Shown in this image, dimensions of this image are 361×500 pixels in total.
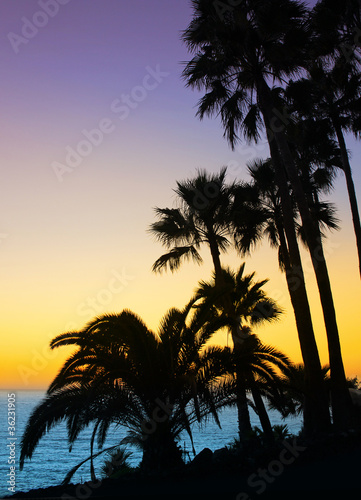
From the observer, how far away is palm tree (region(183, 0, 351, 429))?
14031 millimetres

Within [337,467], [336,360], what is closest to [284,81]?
[336,360]

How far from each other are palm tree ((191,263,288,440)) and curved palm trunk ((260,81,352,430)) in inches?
85.3

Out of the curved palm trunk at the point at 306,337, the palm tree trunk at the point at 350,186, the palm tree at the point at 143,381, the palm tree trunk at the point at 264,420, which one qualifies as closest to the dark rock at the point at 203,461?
the palm tree at the point at 143,381

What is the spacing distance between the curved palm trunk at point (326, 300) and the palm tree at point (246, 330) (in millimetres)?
2166

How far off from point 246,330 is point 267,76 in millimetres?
10458

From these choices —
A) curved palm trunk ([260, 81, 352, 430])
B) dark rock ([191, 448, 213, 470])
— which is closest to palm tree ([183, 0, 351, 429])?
curved palm trunk ([260, 81, 352, 430])

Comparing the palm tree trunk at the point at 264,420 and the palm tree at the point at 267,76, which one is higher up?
the palm tree at the point at 267,76

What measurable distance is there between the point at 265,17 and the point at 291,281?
8.24 m

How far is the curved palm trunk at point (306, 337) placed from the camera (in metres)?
12.9

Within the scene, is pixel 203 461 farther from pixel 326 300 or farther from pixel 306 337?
pixel 326 300

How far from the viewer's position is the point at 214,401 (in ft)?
36.8

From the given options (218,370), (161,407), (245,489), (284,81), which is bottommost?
(245,489)

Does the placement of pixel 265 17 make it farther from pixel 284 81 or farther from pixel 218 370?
pixel 218 370

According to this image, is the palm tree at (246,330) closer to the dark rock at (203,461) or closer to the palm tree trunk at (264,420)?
the palm tree trunk at (264,420)
